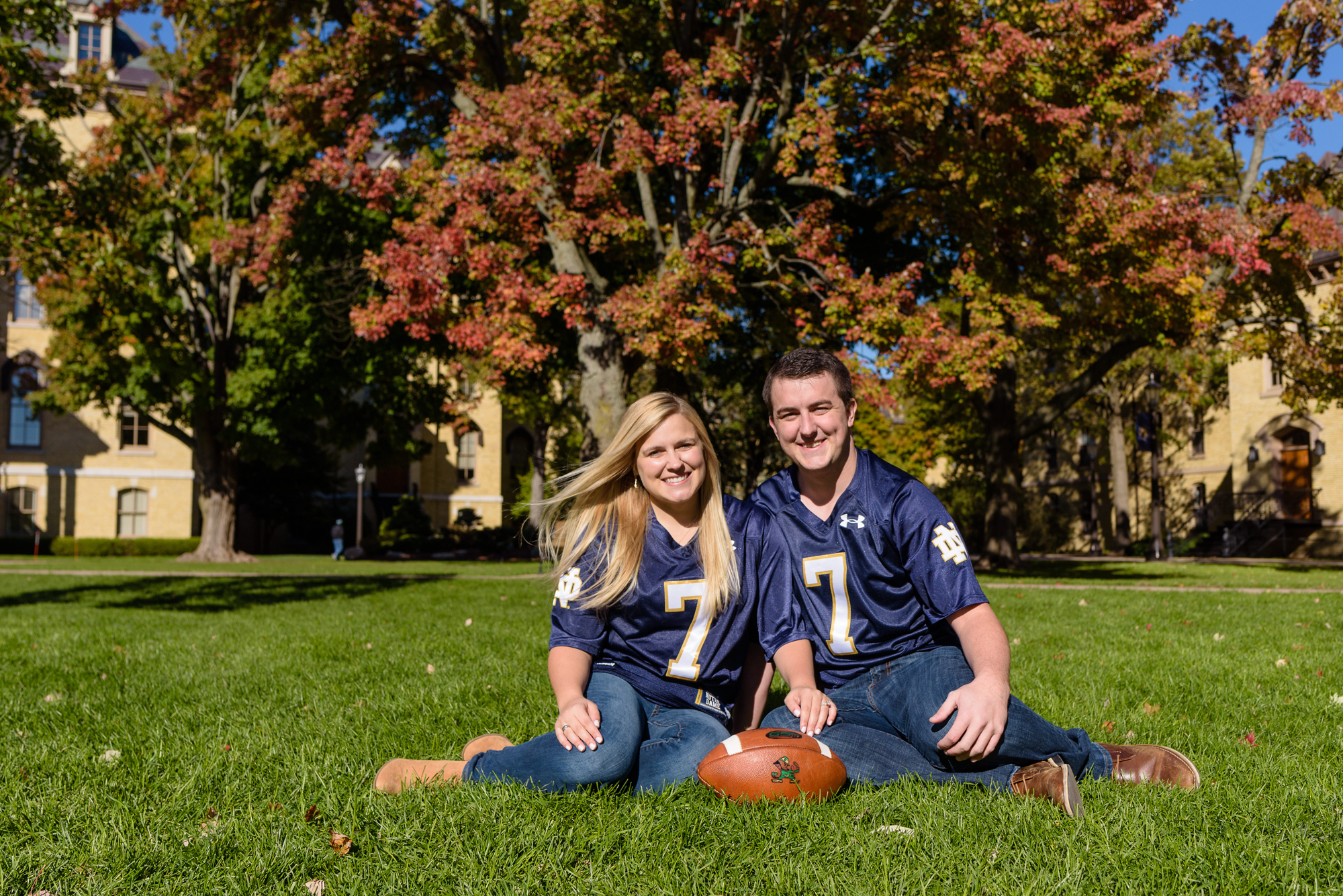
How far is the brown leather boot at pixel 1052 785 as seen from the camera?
10.1ft

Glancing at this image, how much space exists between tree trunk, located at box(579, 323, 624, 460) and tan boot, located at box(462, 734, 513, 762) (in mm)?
10373

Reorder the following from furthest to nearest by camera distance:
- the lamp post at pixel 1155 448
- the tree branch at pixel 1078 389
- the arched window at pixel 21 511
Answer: the arched window at pixel 21 511 < the lamp post at pixel 1155 448 < the tree branch at pixel 1078 389

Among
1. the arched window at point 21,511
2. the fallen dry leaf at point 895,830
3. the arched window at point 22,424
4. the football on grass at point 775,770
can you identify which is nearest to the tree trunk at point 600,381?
the football on grass at point 775,770

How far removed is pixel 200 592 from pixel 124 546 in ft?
74.5

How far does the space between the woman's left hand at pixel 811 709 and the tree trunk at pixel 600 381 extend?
35.5 ft

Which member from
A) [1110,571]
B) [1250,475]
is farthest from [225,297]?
[1250,475]

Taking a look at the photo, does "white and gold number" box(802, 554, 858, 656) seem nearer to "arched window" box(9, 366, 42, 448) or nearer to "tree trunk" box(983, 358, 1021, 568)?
"tree trunk" box(983, 358, 1021, 568)

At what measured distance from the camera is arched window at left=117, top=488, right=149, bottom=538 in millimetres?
36906

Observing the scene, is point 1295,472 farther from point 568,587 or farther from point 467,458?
point 467,458

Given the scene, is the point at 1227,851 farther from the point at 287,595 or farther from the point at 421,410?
the point at 421,410

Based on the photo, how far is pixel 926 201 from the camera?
1514cm

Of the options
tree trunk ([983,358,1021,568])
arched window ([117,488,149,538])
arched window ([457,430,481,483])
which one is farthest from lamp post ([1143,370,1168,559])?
arched window ([117,488,149,538])

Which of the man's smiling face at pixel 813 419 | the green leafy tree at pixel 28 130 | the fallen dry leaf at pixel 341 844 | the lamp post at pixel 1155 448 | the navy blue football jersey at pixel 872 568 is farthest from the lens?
the lamp post at pixel 1155 448

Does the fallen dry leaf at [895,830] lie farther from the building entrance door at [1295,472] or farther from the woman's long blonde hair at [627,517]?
the building entrance door at [1295,472]
